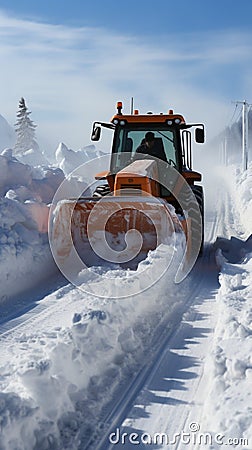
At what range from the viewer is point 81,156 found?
36.7 meters

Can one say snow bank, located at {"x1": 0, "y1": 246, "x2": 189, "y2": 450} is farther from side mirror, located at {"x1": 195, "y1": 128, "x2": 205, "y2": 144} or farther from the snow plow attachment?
side mirror, located at {"x1": 195, "y1": 128, "x2": 205, "y2": 144}

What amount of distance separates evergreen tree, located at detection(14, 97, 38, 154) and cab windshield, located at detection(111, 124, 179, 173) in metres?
31.7

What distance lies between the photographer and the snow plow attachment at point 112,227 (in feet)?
22.9

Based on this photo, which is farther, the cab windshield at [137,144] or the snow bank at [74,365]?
the cab windshield at [137,144]

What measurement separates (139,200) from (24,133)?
34.1 m

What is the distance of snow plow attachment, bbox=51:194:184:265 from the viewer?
6.98 metres

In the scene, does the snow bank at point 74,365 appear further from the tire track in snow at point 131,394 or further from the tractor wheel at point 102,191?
the tractor wheel at point 102,191

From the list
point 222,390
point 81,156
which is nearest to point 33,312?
point 222,390

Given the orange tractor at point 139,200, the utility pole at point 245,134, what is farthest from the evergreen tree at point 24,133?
the orange tractor at point 139,200

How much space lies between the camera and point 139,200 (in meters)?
6.99

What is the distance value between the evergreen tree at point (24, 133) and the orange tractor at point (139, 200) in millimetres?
31484

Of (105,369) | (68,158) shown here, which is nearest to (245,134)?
(68,158)

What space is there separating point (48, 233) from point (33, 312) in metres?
2.58

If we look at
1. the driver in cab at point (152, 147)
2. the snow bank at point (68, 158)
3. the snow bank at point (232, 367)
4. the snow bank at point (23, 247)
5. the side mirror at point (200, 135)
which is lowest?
the snow bank at point (232, 367)
